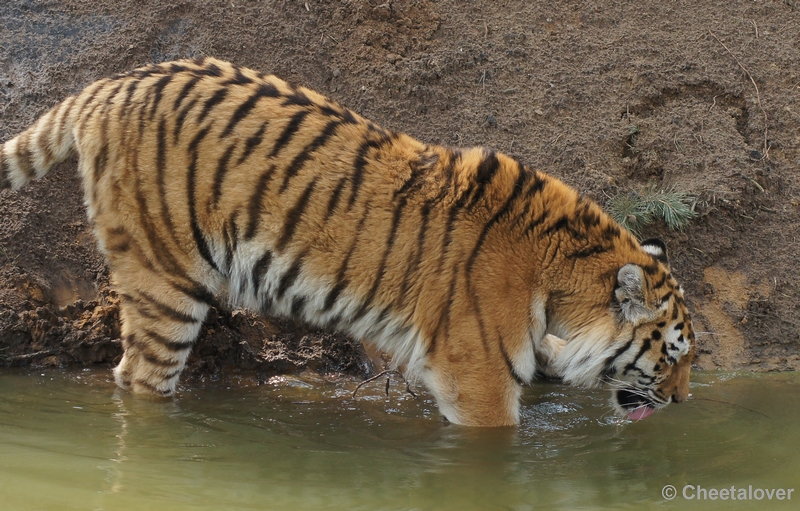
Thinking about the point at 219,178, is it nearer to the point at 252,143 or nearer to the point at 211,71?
the point at 252,143

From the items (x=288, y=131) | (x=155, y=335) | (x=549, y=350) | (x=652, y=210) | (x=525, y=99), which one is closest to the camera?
(x=288, y=131)

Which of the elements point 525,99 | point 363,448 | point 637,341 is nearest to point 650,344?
point 637,341

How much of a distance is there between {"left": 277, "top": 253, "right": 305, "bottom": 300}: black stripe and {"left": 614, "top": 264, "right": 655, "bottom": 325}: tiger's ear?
1519mm

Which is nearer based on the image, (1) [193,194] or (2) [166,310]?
(1) [193,194]

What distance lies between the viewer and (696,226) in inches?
221

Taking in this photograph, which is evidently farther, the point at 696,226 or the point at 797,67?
the point at 797,67

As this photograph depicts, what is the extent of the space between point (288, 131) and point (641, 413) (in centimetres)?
225

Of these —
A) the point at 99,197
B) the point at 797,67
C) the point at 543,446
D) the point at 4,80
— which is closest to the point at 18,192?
the point at 4,80

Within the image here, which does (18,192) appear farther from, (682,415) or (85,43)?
(682,415)

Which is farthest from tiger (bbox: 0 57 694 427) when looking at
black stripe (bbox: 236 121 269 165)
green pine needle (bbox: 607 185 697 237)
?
green pine needle (bbox: 607 185 697 237)

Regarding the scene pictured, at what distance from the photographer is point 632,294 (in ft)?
12.5

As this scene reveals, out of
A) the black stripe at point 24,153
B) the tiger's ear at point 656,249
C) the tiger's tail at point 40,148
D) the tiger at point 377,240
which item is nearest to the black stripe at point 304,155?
the tiger at point 377,240

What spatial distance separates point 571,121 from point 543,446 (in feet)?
9.75

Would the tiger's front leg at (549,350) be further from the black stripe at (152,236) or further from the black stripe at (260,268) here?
the black stripe at (152,236)
